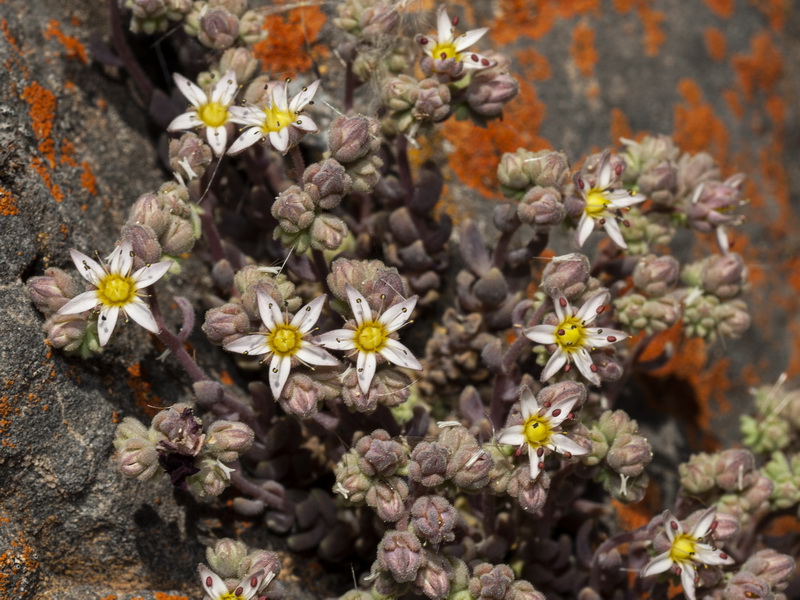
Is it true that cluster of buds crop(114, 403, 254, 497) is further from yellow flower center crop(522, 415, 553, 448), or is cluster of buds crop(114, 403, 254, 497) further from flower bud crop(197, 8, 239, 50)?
flower bud crop(197, 8, 239, 50)

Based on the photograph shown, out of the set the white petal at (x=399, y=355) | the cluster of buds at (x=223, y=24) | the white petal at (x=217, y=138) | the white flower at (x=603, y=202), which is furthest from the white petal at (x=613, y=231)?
the cluster of buds at (x=223, y=24)

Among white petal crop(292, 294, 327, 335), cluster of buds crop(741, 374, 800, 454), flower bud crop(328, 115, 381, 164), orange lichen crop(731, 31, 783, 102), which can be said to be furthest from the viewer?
orange lichen crop(731, 31, 783, 102)

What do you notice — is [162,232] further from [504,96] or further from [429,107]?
[504,96]

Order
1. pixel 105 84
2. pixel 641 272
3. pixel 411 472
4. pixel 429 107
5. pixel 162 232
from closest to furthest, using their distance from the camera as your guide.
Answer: pixel 411 472, pixel 162 232, pixel 429 107, pixel 641 272, pixel 105 84

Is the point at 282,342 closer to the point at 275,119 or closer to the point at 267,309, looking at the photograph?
the point at 267,309

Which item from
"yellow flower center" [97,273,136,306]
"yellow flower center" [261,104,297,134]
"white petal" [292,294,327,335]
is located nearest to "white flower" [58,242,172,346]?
"yellow flower center" [97,273,136,306]

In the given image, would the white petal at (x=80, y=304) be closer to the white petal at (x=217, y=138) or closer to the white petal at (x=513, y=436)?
the white petal at (x=217, y=138)

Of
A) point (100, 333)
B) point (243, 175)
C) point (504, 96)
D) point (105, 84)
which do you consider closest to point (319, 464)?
point (100, 333)
